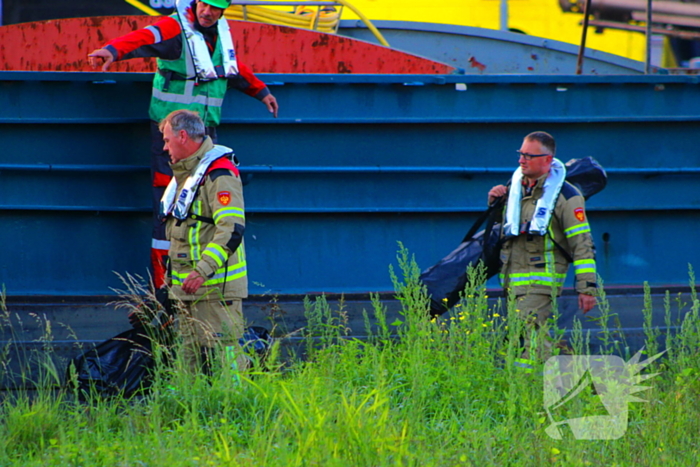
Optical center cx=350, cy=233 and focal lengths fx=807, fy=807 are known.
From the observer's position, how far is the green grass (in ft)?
11.1

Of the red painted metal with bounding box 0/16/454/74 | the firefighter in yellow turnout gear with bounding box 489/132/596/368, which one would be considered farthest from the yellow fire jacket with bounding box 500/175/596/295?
the red painted metal with bounding box 0/16/454/74

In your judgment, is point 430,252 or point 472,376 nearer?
point 472,376

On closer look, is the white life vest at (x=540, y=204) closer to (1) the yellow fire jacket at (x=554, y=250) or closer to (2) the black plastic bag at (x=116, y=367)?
(1) the yellow fire jacket at (x=554, y=250)

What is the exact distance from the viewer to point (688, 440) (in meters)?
3.71

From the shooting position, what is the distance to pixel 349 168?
5934 mm

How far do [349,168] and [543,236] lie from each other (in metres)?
1.68

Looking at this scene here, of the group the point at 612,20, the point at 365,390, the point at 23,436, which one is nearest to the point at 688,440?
the point at 365,390

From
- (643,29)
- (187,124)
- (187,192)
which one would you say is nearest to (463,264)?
(187,192)

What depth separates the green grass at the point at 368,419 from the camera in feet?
11.1

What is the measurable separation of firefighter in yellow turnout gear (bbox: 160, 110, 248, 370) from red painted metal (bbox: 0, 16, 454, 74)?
7.33 feet

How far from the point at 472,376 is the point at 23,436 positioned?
223 cm

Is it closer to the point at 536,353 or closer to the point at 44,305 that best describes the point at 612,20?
the point at 536,353

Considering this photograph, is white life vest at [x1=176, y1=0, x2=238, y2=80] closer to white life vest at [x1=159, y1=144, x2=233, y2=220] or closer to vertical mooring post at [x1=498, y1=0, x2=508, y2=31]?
white life vest at [x1=159, y1=144, x2=233, y2=220]

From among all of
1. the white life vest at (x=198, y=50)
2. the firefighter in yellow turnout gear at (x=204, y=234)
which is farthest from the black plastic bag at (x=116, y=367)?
the white life vest at (x=198, y=50)
